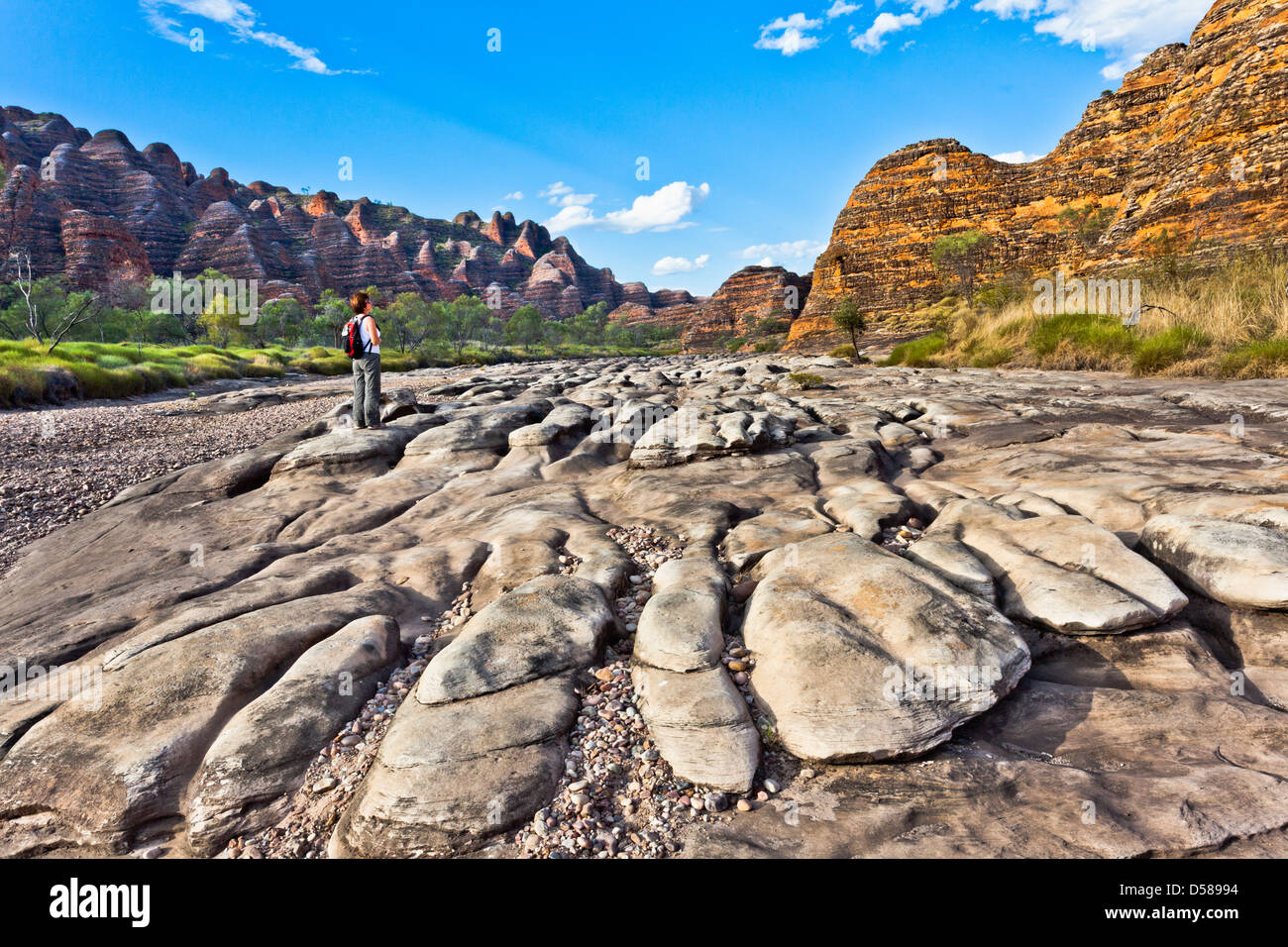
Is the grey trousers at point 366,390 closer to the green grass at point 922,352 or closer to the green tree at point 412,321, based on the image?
the green grass at point 922,352

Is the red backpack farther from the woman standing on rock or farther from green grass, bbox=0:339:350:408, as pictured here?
green grass, bbox=0:339:350:408

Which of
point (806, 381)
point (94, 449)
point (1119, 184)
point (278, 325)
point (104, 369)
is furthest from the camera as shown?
point (278, 325)

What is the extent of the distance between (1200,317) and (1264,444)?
25.0ft

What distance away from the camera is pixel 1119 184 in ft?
157

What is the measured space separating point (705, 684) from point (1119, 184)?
66.7 metres

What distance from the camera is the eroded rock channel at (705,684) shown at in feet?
7.57

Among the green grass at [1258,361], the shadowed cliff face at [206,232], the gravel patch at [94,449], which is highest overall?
the shadowed cliff face at [206,232]

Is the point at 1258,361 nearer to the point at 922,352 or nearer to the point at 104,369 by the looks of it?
the point at 922,352

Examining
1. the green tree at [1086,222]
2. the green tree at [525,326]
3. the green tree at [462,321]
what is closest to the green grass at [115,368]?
the green tree at [462,321]

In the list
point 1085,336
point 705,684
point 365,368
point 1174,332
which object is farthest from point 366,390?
point 1085,336

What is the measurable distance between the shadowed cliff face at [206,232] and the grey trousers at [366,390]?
323 feet

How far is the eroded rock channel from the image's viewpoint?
2.31m
